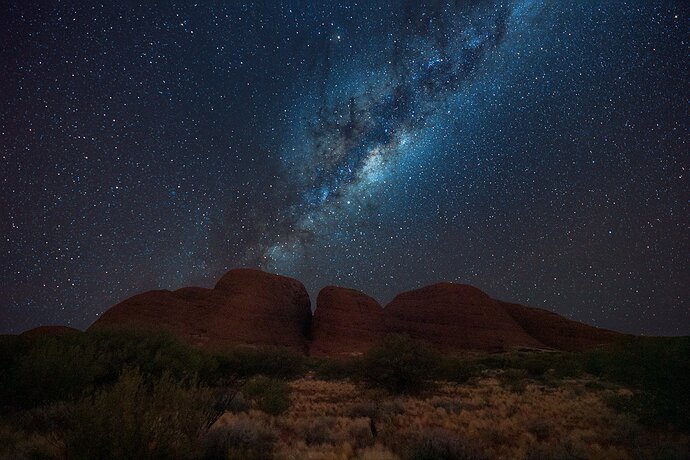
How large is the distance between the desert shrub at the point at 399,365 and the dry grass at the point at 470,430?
1578 mm

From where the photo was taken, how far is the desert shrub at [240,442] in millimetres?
5934

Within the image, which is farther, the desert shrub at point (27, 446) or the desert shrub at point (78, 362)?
the desert shrub at point (78, 362)

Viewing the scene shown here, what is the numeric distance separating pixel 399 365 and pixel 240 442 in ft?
36.4

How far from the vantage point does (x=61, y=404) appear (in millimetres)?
8523

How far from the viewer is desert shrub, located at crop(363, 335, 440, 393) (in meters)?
16.7

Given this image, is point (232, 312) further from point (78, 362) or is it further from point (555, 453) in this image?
point (555, 453)

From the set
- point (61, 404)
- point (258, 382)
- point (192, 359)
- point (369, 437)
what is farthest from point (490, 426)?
point (192, 359)

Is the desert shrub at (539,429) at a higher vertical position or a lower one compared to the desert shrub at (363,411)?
higher

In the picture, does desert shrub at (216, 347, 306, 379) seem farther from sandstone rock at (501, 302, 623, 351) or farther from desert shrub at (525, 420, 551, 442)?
sandstone rock at (501, 302, 623, 351)

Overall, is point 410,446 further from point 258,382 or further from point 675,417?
point 258,382

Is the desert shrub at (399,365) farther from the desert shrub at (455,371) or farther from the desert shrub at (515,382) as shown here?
the desert shrub at (515,382)

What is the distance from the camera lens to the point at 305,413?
38.3 feet

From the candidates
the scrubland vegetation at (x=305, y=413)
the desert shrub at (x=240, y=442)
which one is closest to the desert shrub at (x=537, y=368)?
the scrubland vegetation at (x=305, y=413)

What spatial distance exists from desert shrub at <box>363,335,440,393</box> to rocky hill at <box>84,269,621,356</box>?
3918 cm
